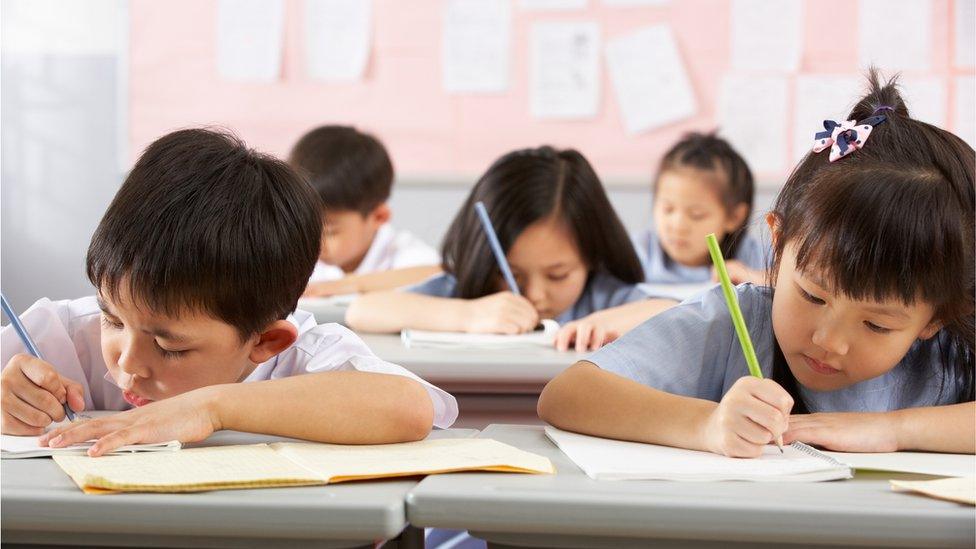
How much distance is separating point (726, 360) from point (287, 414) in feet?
1.68

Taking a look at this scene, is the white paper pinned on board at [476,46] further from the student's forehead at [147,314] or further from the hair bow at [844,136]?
the student's forehead at [147,314]

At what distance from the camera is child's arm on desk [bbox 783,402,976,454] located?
1019mm

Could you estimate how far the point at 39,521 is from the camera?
75 cm

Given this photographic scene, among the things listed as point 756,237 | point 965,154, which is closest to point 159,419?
point 965,154

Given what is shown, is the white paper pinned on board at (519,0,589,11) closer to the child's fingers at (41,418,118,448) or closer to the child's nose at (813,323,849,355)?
the child's nose at (813,323,849,355)

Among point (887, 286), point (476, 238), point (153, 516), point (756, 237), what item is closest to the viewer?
point (153, 516)

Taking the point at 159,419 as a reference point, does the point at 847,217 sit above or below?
above

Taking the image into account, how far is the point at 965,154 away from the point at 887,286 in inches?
7.7

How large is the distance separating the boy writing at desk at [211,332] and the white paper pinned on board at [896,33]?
3143 mm

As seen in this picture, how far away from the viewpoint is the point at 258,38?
4016 mm

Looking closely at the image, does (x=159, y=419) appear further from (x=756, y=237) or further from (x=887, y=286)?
(x=756, y=237)

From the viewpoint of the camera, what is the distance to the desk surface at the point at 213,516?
745mm

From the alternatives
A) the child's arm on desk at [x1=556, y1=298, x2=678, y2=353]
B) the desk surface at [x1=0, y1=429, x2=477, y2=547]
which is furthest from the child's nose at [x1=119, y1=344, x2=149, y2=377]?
the child's arm on desk at [x1=556, y1=298, x2=678, y2=353]

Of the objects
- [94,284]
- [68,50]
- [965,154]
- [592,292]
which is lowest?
[592,292]
